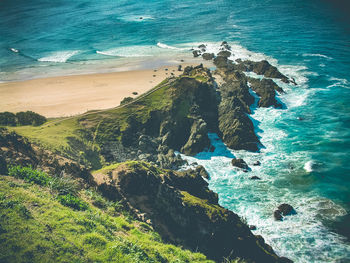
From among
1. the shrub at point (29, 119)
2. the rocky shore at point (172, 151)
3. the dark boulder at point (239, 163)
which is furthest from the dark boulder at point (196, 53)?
the shrub at point (29, 119)

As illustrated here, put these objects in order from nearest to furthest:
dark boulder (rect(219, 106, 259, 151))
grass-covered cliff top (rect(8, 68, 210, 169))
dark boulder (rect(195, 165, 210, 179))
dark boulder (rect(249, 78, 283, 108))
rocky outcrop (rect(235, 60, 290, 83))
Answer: grass-covered cliff top (rect(8, 68, 210, 169)), dark boulder (rect(195, 165, 210, 179)), dark boulder (rect(219, 106, 259, 151)), dark boulder (rect(249, 78, 283, 108)), rocky outcrop (rect(235, 60, 290, 83))

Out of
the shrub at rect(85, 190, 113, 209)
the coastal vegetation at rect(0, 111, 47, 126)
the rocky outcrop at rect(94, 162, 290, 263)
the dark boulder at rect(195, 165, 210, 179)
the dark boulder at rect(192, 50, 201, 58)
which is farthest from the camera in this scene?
the dark boulder at rect(192, 50, 201, 58)

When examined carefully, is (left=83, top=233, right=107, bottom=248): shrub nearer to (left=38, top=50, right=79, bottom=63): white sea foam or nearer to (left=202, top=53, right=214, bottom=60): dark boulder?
(left=202, top=53, right=214, bottom=60): dark boulder

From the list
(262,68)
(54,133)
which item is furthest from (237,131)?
(262,68)

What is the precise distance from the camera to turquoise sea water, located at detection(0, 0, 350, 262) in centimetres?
2566

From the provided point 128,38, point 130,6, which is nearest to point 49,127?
point 128,38

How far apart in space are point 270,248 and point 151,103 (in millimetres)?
24111

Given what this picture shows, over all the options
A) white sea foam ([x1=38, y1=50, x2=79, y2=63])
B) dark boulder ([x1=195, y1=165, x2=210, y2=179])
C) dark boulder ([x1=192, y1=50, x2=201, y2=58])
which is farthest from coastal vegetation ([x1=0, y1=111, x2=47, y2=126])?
dark boulder ([x1=192, y1=50, x2=201, y2=58])

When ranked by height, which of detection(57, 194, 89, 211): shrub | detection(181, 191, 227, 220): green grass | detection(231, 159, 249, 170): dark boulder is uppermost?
detection(57, 194, 89, 211): shrub

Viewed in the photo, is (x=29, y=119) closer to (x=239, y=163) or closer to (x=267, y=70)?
(x=239, y=163)

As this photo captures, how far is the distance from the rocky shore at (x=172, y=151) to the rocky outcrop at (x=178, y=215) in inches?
2.6

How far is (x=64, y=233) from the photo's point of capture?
10828mm

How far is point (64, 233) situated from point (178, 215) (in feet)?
27.2

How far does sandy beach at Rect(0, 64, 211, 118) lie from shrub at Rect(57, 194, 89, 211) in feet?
103
